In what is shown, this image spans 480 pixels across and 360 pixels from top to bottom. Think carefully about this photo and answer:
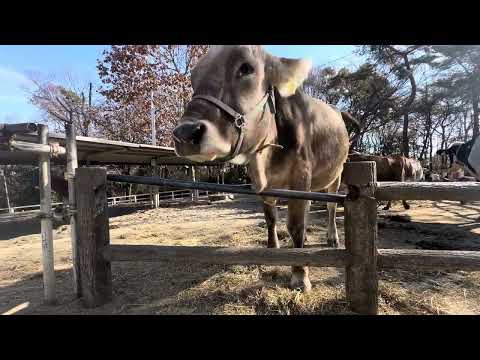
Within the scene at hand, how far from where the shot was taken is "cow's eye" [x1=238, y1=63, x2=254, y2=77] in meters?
2.10

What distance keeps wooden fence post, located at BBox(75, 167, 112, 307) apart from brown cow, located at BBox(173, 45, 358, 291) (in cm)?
118

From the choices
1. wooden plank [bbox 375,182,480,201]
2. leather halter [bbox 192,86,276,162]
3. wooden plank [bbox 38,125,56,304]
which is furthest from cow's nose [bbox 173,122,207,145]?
wooden plank [bbox 38,125,56,304]

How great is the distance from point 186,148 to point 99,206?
4.20 feet

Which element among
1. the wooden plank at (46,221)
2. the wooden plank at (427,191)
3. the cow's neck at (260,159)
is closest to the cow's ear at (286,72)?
the cow's neck at (260,159)

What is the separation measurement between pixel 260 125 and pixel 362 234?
111cm

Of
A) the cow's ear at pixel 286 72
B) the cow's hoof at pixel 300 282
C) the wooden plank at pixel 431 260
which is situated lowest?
the cow's hoof at pixel 300 282

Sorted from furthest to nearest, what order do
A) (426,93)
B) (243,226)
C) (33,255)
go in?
(426,93) → (243,226) → (33,255)

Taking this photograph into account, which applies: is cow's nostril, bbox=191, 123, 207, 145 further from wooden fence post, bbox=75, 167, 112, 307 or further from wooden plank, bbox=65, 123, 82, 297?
wooden plank, bbox=65, 123, 82, 297

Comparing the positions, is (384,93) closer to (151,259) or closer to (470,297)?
(470,297)

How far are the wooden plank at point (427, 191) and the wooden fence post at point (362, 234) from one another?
0.38ft

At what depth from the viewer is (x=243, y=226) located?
257 inches

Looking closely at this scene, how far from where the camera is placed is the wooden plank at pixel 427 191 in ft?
7.23

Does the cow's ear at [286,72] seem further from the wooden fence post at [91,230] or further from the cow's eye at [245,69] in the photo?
the wooden fence post at [91,230]
